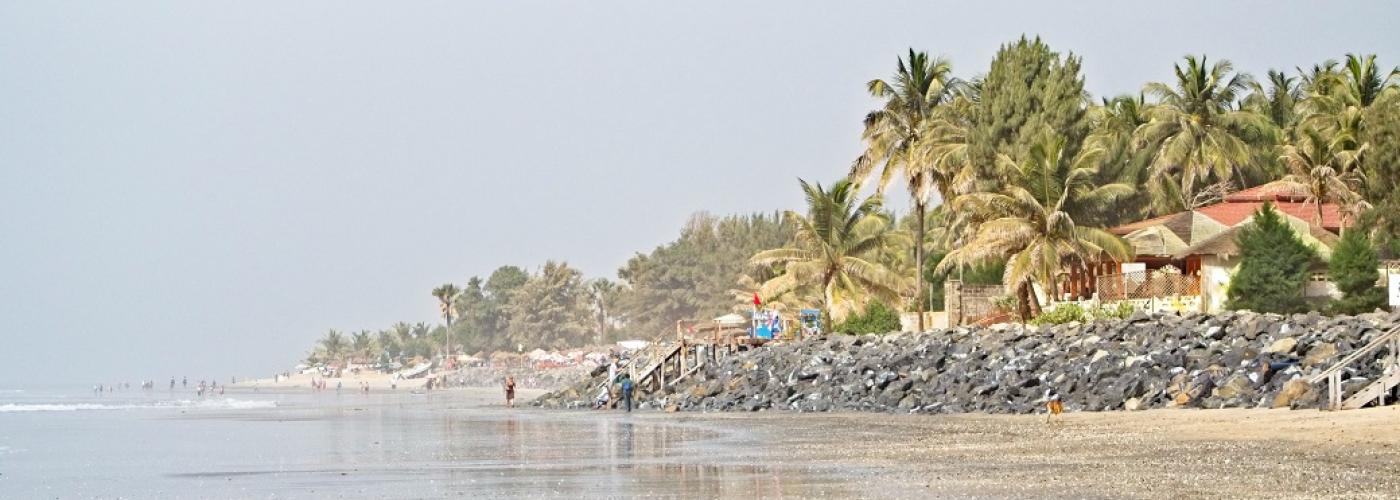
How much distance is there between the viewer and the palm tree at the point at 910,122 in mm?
55125

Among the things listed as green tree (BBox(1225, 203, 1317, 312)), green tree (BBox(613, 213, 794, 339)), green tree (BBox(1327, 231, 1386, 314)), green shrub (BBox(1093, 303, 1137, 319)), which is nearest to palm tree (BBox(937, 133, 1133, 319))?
green shrub (BBox(1093, 303, 1137, 319))

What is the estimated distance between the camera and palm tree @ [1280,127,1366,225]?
54.2 m

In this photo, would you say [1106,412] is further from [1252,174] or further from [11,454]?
[1252,174]

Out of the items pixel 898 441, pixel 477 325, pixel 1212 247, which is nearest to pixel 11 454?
pixel 898 441

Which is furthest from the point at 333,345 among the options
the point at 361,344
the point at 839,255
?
the point at 839,255

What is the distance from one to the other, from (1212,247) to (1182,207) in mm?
16326

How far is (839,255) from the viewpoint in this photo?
62.1m

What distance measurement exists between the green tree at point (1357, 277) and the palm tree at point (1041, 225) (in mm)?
7313

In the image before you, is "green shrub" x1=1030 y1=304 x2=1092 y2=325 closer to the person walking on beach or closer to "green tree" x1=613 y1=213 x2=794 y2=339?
the person walking on beach

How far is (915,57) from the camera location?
180 ft

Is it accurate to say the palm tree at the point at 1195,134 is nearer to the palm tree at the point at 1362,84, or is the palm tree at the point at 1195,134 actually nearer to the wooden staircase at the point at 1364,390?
the palm tree at the point at 1362,84

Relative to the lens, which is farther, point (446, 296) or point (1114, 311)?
point (446, 296)

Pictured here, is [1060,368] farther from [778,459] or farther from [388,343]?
[388,343]

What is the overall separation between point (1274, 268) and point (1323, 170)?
1304cm
